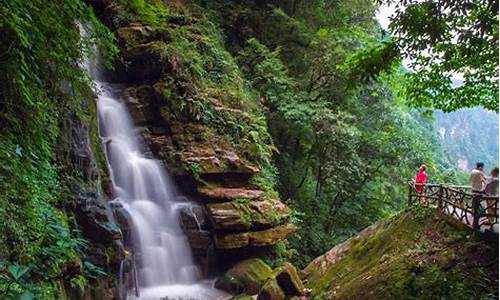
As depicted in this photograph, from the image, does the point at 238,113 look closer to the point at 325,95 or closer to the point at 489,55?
the point at 325,95

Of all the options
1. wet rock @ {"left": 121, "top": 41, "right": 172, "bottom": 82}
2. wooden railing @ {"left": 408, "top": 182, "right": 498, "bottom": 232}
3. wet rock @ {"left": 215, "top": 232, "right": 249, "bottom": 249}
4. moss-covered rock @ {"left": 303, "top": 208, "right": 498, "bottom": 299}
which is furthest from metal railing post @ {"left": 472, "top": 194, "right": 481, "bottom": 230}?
wet rock @ {"left": 121, "top": 41, "right": 172, "bottom": 82}

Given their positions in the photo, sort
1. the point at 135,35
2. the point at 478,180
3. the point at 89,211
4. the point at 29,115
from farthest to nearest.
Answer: the point at 135,35 → the point at 478,180 → the point at 89,211 → the point at 29,115

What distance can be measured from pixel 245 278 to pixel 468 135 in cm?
7454

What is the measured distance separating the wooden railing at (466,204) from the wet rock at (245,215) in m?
3.83

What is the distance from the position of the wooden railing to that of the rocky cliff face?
13.7ft

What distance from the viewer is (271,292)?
364 inches

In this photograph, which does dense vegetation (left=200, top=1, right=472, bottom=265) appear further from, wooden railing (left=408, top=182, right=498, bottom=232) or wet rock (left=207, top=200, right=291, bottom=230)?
wooden railing (left=408, top=182, right=498, bottom=232)

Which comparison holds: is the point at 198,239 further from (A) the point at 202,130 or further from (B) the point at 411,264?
(B) the point at 411,264

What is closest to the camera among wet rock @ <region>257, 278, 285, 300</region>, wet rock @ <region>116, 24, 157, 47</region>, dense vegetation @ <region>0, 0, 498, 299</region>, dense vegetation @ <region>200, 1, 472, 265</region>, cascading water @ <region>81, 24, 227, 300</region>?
wet rock @ <region>257, 278, 285, 300</region>

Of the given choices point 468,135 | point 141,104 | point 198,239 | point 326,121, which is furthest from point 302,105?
point 468,135

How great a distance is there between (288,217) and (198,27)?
25.2 ft

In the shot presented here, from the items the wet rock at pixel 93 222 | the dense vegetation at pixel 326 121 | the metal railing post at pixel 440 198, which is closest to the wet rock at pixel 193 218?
the wet rock at pixel 93 222

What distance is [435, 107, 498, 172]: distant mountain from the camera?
67000mm

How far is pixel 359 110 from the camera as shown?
17188 mm
